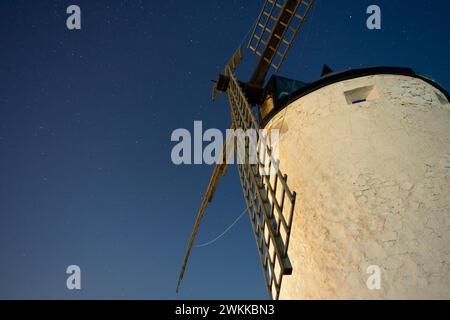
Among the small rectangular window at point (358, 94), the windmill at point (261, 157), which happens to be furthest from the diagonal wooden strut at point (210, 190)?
the small rectangular window at point (358, 94)

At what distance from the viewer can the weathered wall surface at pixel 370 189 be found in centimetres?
331

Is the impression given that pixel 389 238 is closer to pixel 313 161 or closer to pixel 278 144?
pixel 313 161

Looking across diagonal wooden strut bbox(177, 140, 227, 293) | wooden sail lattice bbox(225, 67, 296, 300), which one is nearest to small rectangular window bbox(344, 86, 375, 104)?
wooden sail lattice bbox(225, 67, 296, 300)

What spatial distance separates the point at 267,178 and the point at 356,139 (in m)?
1.50

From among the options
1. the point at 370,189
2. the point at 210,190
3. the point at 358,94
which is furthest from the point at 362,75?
the point at 210,190

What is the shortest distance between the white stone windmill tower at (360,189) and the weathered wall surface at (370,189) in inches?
0.5

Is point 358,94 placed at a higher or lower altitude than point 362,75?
lower

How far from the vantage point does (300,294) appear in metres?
4.03

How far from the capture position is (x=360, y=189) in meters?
3.77

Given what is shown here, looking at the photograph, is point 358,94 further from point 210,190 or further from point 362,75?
point 210,190

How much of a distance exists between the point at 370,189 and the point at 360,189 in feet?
0.40

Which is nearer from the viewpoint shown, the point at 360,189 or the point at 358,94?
the point at 360,189

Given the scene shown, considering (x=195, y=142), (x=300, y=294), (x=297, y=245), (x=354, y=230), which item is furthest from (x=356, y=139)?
(x=195, y=142)

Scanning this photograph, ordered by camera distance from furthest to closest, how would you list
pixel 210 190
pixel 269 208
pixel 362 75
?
pixel 210 190
pixel 362 75
pixel 269 208
